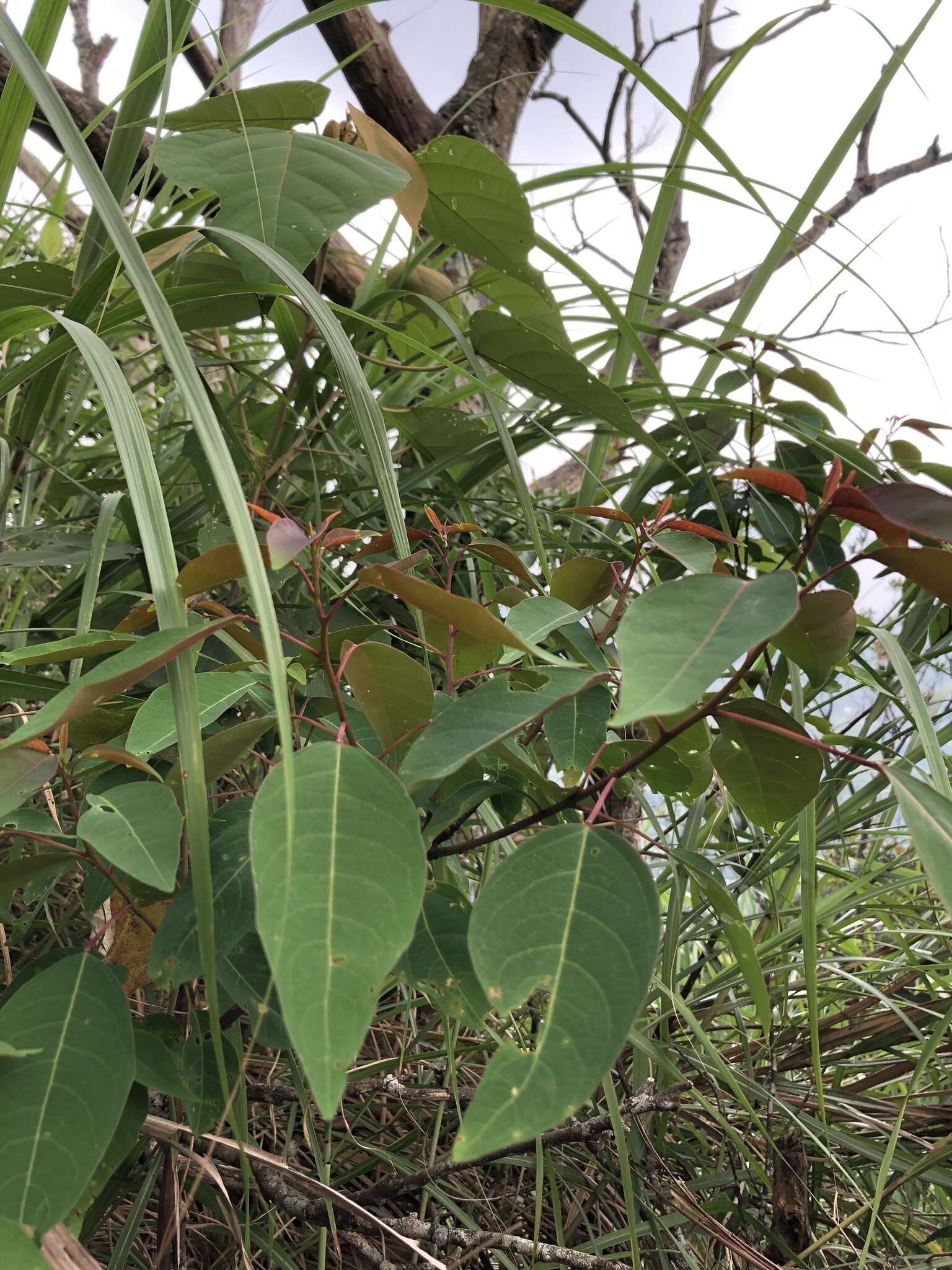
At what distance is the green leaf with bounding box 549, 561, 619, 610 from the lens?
444 mm

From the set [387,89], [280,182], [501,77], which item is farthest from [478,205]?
[501,77]

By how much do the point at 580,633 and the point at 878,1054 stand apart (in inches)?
29.7

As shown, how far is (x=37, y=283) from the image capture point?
24.3 inches

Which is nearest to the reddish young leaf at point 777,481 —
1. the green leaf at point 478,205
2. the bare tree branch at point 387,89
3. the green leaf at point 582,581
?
the green leaf at point 582,581

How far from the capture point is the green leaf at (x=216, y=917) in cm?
31

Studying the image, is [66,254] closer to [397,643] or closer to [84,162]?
[397,643]

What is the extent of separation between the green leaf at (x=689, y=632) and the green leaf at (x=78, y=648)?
21 cm

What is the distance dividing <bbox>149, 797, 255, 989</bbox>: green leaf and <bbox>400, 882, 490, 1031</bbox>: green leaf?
7 centimetres

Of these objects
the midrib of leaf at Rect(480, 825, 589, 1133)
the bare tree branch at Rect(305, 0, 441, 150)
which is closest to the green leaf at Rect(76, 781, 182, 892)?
the midrib of leaf at Rect(480, 825, 589, 1133)

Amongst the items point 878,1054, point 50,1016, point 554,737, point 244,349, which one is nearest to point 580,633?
point 554,737

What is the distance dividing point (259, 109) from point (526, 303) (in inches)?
10.7

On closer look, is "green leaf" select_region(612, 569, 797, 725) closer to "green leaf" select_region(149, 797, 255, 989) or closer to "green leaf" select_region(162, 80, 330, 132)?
"green leaf" select_region(149, 797, 255, 989)

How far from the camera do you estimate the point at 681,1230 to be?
23.7 inches

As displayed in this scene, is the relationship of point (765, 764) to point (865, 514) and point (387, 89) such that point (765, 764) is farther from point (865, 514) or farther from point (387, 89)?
point (387, 89)
